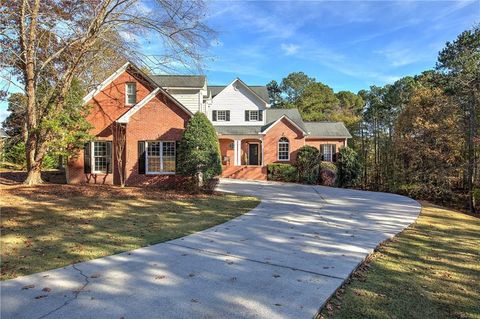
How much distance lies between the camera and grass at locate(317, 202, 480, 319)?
380 centimetres

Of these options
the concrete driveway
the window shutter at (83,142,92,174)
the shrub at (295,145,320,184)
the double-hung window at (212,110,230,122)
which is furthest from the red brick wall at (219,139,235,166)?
the concrete driveway

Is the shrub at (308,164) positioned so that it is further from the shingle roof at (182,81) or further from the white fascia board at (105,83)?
the white fascia board at (105,83)

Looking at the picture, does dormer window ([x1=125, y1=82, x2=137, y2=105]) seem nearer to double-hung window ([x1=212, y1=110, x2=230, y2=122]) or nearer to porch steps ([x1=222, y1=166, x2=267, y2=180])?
porch steps ([x1=222, y1=166, x2=267, y2=180])

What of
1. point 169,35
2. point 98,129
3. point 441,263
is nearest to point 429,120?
point 169,35

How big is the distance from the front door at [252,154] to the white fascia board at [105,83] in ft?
39.8

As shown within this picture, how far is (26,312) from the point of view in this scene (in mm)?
3561

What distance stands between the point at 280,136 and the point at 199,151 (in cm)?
1143

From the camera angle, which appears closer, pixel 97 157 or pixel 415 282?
pixel 415 282

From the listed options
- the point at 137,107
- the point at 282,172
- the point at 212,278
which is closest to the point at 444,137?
the point at 282,172

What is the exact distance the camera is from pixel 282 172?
23.4 m

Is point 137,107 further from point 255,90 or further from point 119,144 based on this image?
point 255,90

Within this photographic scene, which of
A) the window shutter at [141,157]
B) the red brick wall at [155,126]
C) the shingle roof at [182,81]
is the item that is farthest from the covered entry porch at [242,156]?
the window shutter at [141,157]

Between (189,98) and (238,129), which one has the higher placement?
(189,98)

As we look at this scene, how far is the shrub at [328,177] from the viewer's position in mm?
21984
